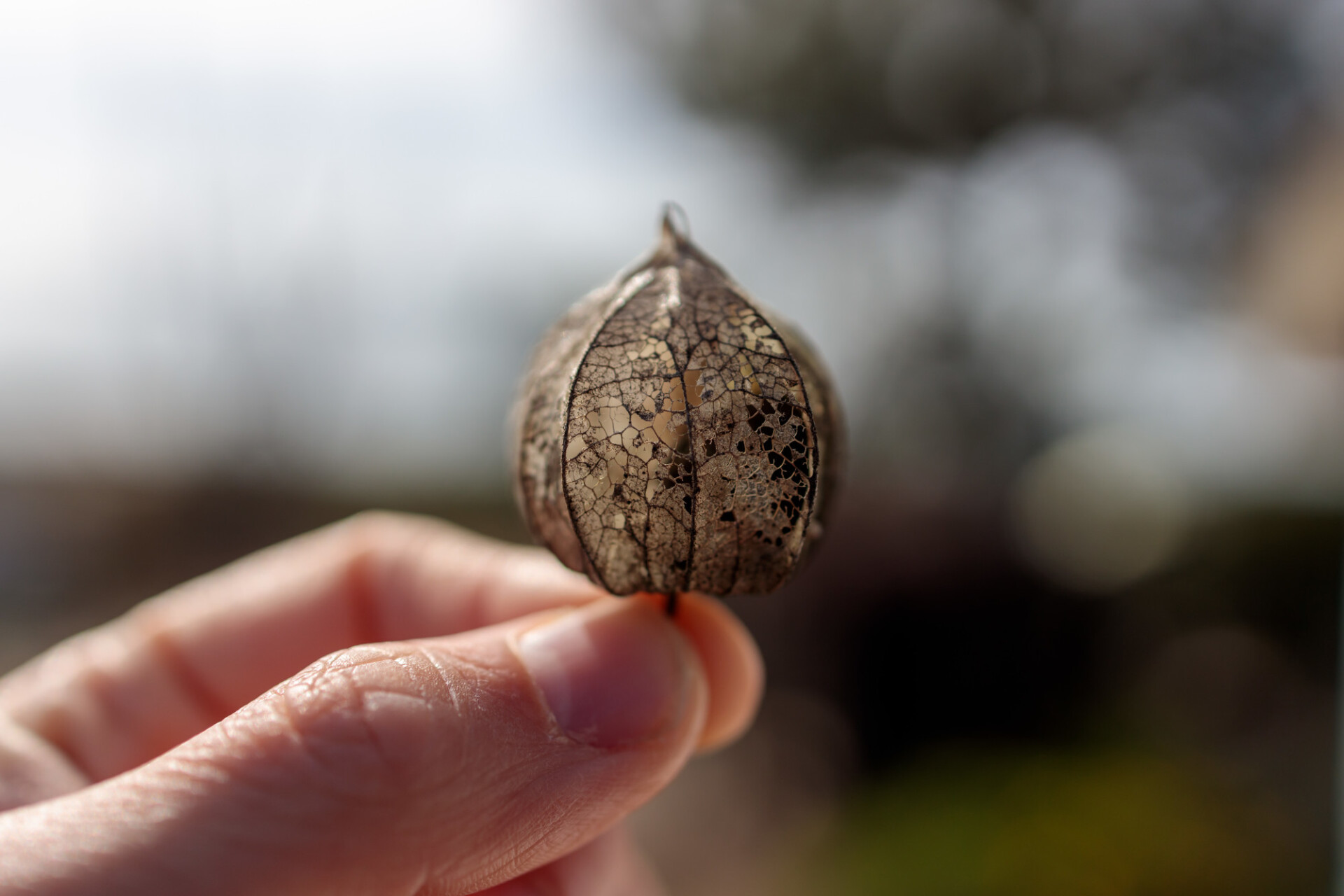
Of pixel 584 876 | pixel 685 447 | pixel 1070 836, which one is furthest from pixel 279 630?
pixel 1070 836

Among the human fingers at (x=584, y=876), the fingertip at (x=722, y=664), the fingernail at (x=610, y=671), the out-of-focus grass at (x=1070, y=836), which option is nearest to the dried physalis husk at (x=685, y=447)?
the fingernail at (x=610, y=671)

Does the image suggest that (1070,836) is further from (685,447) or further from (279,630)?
(685,447)

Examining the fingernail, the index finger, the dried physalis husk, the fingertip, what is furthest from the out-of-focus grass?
the dried physalis husk

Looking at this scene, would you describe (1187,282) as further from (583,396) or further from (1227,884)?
(583,396)

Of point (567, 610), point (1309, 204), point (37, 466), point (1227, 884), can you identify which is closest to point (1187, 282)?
point (1309, 204)

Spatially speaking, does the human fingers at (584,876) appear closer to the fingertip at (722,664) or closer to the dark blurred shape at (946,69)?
the fingertip at (722,664)

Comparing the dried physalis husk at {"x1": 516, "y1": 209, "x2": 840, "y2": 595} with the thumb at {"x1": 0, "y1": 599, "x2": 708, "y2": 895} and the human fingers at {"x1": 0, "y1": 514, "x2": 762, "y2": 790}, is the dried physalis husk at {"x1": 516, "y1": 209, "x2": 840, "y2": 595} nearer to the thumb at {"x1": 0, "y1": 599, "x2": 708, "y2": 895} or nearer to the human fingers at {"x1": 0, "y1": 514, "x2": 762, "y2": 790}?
the thumb at {"x1": 0, "y1": 599, "x2": 708, "y2": 895}
